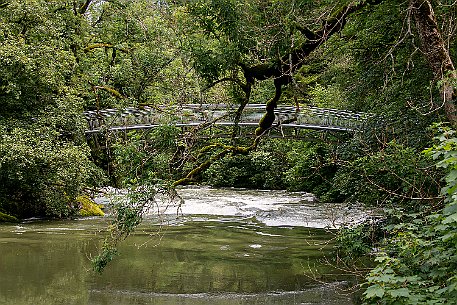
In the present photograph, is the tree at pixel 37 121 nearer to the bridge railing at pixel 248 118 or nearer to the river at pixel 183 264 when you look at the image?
the river at pixel 183 264

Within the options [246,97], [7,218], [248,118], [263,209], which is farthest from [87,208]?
[246,97]

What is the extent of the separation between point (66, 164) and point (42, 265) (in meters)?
6.87

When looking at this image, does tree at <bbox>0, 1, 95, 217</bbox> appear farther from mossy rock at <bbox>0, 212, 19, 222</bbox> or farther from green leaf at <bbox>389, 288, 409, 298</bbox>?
green leaf at <bbox>389, 288, 409, 298</bbox>

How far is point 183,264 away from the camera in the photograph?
37.6 feet

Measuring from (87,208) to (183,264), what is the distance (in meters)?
9.04

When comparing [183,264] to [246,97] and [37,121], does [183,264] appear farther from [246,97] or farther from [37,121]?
[37,121]

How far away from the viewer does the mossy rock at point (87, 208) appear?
19.4 meters

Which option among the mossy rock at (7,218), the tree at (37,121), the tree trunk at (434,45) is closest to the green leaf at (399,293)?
the tree trunk at (434,45)

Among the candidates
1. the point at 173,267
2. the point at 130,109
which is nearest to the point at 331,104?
the point at 130,109

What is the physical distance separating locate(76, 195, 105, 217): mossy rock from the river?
1271 mm

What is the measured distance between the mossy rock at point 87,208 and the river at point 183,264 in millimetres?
1271

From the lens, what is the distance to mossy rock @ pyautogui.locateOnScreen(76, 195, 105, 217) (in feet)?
63.5

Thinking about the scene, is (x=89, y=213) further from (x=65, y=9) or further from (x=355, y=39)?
(x=355, y=39)

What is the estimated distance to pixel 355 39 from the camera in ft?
39.2
